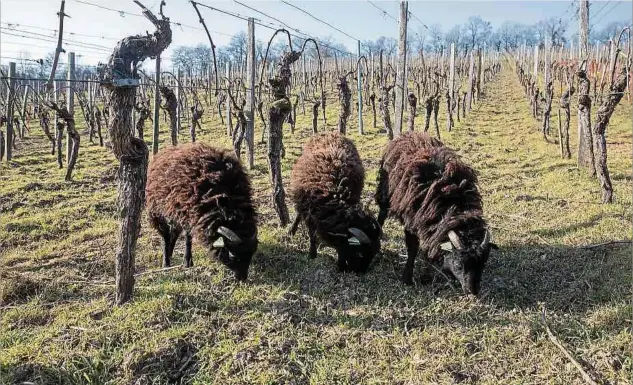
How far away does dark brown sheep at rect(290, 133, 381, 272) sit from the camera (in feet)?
20.7

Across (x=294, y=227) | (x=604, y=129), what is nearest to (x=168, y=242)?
(x=294, y=227)

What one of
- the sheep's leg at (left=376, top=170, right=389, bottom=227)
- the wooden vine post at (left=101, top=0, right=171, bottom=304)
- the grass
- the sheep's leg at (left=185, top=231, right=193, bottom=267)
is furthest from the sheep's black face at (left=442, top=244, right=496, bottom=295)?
the wooden vine post at (left=101, top=0, right=171, bottom=304)

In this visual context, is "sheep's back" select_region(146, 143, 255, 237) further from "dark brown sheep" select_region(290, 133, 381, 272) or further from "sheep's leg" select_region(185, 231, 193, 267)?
"dark brown sheep" select_region(290, 133, 381, 272)

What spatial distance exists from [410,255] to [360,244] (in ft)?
2.49

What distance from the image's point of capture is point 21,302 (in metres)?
5.65

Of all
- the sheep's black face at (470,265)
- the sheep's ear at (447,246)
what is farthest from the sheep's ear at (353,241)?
the sheep's black face at (470,265)

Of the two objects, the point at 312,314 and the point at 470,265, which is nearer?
the point at 312,314

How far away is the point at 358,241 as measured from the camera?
6105 millimetres

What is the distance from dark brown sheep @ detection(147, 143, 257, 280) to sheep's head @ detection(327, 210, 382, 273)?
49.0 inches

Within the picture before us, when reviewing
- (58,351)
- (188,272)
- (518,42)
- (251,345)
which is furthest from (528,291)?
(518,42)

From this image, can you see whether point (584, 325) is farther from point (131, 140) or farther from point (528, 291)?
point (131, 140)

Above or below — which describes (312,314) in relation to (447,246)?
below

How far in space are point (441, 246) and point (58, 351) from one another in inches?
175

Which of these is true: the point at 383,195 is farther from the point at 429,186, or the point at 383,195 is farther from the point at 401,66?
the point at 401,66
